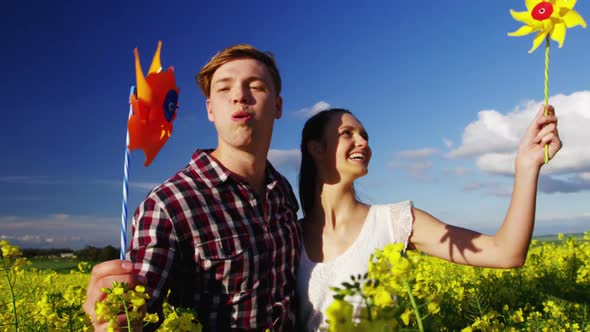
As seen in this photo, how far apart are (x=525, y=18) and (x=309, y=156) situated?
1541 millimetres

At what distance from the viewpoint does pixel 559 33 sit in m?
1.95

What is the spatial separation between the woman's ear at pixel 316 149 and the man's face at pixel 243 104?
1.56ft

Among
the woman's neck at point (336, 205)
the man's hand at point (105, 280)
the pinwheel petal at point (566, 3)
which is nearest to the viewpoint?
the man's hand at point (105, 280)

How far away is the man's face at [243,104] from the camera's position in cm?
241

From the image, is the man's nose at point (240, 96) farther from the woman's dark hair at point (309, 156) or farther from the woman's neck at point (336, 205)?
the woman's neck at point (336, 205)

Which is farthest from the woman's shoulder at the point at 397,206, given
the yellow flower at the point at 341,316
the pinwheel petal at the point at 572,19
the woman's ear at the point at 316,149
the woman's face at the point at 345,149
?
the yellow flower at the point at 341,316

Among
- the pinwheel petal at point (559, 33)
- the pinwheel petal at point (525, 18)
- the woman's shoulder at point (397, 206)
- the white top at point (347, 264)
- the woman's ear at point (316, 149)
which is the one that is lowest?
the white top at point (347, 264)

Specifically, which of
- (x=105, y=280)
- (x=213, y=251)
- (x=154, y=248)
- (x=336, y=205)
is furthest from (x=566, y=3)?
(x=105, y=280)

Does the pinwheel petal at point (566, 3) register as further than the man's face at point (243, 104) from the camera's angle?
No

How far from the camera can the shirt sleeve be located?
2012 mm

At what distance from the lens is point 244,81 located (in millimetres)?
2479

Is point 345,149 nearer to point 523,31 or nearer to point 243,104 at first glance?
point 243,104

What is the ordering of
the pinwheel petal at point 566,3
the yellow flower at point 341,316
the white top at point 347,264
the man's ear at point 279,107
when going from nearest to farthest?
the yellow flower at point 341,316 → the pinwheel petal at point 566,3 → the white top at point 347,264 → the man's ear at point 279,107

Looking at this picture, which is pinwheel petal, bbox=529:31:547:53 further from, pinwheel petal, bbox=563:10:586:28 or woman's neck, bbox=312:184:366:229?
woman's neck, bbox=312:184:366:229
